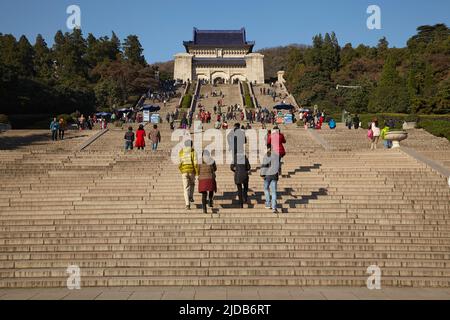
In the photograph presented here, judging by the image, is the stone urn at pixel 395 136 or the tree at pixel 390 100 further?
the tree at pixel 390 100

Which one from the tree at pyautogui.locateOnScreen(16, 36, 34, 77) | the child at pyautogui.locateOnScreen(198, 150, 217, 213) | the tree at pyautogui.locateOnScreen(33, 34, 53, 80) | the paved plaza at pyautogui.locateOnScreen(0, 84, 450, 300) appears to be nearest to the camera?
the paved plaza at pyautogui.locateOnScreen(0, 84, 450, 300)

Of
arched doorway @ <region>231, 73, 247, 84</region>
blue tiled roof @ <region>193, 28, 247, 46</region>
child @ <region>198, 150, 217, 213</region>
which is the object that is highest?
blue tiled roof @ <region>193, 28, 247, 46</region>

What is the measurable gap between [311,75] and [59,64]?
28736 mm

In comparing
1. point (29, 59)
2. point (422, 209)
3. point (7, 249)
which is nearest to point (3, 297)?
point (7, 249)

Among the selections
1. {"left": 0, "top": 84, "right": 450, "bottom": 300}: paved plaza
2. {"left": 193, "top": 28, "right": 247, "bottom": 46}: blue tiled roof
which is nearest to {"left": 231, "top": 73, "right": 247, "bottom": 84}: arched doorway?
{"left": 193, "top": 28, "right": 247, "bottom": 46}: blue tiled roof

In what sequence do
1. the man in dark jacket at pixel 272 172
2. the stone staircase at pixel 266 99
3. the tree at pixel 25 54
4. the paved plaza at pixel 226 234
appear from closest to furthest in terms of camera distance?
the paved plaza at pixel 226 234 < the man in dark jacket at pixel 272 172 < the stone staircase at pixel 266 99 < the tree at pixel 25 54

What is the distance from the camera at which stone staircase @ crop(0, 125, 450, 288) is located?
8039 millimetres

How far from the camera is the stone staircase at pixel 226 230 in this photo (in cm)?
804

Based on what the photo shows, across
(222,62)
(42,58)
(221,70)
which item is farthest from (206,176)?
(222,62)

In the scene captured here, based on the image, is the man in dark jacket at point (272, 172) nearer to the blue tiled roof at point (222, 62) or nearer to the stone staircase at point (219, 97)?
the stone staircase at point (219, 97)

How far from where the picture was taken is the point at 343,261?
8.43 m

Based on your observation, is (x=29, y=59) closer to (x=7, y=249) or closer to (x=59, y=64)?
(x=59, y=64)

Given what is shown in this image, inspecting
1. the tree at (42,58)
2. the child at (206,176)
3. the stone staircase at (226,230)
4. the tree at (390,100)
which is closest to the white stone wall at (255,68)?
the tree at (42,58)

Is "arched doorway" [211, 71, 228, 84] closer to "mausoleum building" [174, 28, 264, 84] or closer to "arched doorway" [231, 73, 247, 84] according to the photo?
"mausoleum building" [174, 28, 264, 84]
